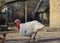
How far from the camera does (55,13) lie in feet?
14.6

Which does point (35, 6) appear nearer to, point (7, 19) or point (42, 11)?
point (42, 11)

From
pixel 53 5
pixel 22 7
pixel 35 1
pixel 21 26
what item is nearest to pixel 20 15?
pixel 22 7

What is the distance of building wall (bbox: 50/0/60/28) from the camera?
175 inches

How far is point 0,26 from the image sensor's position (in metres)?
4.58

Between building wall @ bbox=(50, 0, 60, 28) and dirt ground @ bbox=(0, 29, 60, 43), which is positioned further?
building wall @ bbox=(50, 0, 60, 28)

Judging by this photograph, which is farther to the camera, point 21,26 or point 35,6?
point 35,6

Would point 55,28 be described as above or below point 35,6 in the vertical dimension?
below

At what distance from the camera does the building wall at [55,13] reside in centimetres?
445

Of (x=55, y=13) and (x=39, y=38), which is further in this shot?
(x=55, y=13)

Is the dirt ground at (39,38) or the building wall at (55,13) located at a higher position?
the building wall at (55,13)

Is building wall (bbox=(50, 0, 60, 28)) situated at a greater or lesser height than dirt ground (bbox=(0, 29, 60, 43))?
greater

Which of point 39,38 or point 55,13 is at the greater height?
point 55,13

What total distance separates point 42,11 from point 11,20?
0.74m

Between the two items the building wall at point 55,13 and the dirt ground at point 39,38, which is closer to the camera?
the dirt ground at point 39,38
